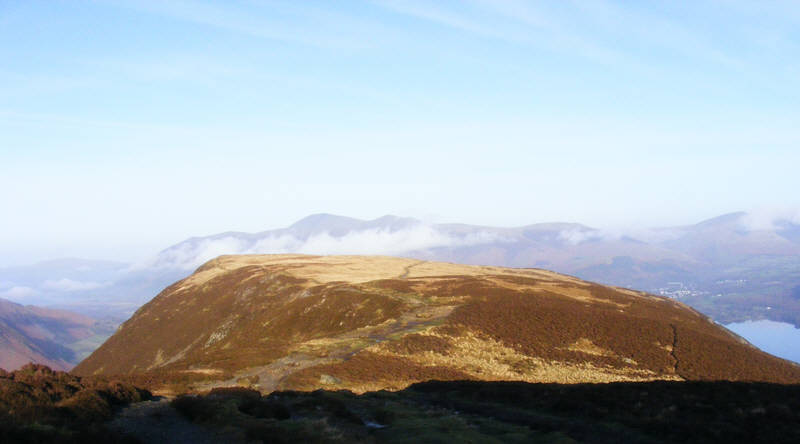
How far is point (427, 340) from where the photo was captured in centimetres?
4812

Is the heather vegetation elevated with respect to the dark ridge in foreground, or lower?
elevated

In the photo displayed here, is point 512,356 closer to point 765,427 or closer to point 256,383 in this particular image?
point 256,383

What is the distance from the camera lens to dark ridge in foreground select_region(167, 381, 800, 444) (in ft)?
59.9

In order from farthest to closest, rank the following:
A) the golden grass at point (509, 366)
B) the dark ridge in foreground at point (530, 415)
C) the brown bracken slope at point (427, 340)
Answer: the golden grass at point (509, 366) < the brown bracken slope at point (427, 340) < the dark ridge in foreground at point (530, 415)

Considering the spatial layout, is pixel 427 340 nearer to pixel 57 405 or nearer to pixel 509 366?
pixel 509 366

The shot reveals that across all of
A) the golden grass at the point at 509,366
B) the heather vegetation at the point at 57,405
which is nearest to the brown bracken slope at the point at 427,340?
the golden grass at the point at 509,366

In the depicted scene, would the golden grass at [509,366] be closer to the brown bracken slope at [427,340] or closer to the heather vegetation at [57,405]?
the brown bracken slope at [427,340]

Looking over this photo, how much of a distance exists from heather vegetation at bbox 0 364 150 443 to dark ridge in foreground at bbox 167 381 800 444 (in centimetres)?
307

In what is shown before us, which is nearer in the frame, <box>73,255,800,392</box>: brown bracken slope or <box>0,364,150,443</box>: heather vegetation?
<box>0,364,150,443</box>: heather vegetation

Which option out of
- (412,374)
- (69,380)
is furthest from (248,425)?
(412,374)

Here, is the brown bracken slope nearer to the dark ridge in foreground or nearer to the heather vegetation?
the dark ridge in foreground

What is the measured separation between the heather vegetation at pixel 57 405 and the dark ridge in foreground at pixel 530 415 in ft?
10.1

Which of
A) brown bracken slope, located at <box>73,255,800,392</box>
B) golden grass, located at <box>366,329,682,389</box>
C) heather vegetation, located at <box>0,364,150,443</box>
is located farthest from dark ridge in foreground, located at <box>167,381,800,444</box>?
golden grass, located at <box>366,329,682,389</box>

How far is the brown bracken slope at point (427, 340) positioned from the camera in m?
39.6
